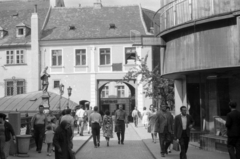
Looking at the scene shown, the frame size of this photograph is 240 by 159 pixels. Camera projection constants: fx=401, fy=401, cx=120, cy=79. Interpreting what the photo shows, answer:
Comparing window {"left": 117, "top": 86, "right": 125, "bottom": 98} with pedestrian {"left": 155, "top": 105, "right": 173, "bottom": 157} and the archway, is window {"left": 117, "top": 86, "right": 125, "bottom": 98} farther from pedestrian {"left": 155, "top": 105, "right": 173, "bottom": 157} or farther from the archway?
pedestrian {"left": 155, "top": 105, "right": 173, "bottom": 157}

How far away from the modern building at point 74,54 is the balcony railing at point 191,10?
22872mm

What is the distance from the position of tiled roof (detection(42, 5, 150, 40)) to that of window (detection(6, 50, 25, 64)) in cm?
294

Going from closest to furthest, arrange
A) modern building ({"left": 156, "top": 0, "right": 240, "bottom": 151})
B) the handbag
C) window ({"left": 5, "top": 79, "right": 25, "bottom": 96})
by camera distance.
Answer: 1. modern building ({"left": 156, "top": 0, "right": 240, "bottom": 151})
2. the handbag
3. window ({"left": 5, "top": 79, "right": 25, "bottom": 96})

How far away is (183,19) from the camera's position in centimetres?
1634

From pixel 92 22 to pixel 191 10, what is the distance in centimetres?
2939

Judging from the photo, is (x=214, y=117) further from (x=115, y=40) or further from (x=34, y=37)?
(x=34, y=37)

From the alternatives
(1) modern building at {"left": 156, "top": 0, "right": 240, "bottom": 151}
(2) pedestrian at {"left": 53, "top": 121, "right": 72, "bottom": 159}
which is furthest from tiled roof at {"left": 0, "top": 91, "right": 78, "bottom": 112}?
(2) pedestrian at {"left": 53, "top": 121, "right": 72, "bottom": 159}

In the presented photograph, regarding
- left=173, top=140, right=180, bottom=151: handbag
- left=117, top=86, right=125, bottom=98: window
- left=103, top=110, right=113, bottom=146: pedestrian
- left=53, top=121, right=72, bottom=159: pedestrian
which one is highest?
left=117, top=86, right=125, bottom=98: window

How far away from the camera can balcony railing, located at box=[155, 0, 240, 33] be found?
14500 mm

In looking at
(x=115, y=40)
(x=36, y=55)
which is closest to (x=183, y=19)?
(x=115, y=40)

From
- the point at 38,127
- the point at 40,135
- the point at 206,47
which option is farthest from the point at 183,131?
the point at 38,127

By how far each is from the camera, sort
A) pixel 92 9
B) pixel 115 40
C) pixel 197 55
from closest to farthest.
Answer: pixel 197 55, pixel 115 40, pixel 92 9

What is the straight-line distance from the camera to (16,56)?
43000 millimetres

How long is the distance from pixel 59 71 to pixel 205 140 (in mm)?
28681
